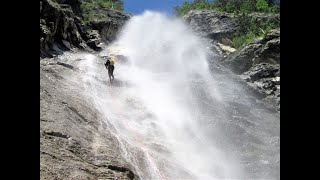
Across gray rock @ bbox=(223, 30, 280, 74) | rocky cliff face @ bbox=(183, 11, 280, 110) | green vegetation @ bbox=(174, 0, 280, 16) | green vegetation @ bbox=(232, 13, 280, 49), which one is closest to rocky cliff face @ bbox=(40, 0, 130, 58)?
rocky cliff face @ bbox=(183, 11, 280, 110)

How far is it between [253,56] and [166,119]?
1846cm

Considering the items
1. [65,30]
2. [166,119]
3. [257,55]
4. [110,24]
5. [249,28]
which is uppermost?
[249,28]

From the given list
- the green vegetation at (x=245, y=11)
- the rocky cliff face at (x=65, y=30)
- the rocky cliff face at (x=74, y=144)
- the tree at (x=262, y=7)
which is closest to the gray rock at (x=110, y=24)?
the rocky cliff face at (x=65, y=30)

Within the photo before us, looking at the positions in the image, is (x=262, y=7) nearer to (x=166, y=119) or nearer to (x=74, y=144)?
(x=166, y=119)

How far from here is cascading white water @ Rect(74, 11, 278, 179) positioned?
16.0 metres

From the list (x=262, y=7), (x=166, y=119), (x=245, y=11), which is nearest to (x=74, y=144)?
(x=166, y=119)

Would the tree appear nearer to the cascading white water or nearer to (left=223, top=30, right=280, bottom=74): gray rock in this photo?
(left=223, top=30, right=280, bottom=74): gray rock

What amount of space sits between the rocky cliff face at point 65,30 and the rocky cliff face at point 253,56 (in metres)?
13.0

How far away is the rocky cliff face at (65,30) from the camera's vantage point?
105 ft

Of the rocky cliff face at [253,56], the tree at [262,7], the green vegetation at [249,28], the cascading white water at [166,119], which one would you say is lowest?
the cascading white water at [166,119]

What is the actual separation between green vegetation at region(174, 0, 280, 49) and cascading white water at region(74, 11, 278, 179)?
10149mm

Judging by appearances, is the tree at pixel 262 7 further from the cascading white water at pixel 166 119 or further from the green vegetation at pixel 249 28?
the cascading white water at pixel 166 119

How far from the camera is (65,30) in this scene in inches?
1443

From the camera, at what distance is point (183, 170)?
51.7 ft
